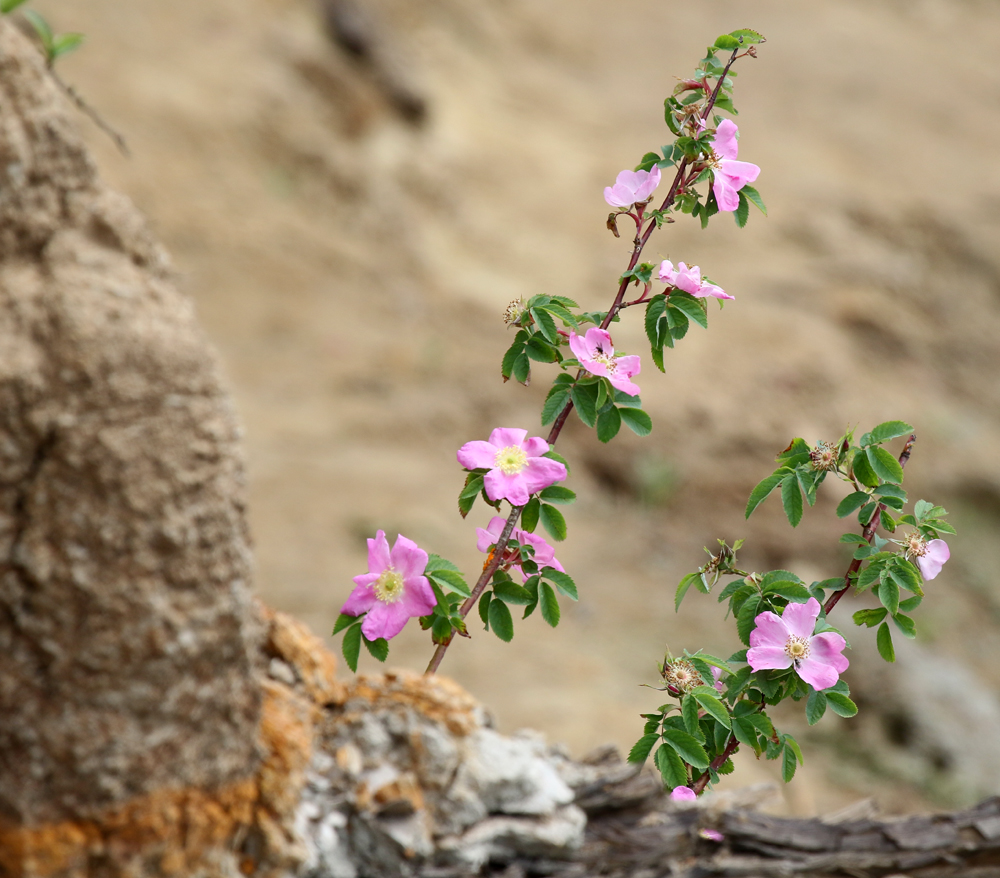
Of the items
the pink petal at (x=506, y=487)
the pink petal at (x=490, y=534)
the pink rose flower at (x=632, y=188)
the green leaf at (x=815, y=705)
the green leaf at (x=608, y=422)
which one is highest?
the pink rose flower at (x=632, y=188)

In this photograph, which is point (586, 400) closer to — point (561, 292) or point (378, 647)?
point (378, 647)

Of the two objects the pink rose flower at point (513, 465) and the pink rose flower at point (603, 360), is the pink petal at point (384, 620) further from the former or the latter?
the pink rose flower at point (603, 360)

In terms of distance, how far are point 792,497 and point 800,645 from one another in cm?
15

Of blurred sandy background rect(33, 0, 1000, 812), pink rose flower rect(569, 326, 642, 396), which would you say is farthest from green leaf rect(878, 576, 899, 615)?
blurred sandy background rect(33, 0, 1000, 812)

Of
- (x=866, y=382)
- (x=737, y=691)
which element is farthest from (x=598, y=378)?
(x=866, y=382)

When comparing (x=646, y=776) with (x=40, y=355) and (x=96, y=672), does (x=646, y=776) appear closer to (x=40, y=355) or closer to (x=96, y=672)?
(x=96, y=672)

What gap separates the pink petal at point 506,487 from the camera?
0.96 metres

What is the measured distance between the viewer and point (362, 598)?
→ 40.1 inches

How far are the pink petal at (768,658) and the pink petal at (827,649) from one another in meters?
0.03

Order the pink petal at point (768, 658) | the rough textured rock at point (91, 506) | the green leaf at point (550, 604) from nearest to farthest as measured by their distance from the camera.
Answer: the pink petal at point (768, 658) < the green leaf at point (550, 604) < the rough textured rock at point (91, 506)

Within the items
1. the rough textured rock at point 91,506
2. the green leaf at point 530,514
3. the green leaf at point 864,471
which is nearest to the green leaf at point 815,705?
the green leaf at point 864,471

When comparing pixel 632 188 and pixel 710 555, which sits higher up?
pixel 632 188

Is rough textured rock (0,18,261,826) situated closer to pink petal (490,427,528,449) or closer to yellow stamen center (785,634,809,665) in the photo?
pink petal (490,427,528,449)

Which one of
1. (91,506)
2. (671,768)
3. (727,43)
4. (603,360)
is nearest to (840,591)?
(671,768)
